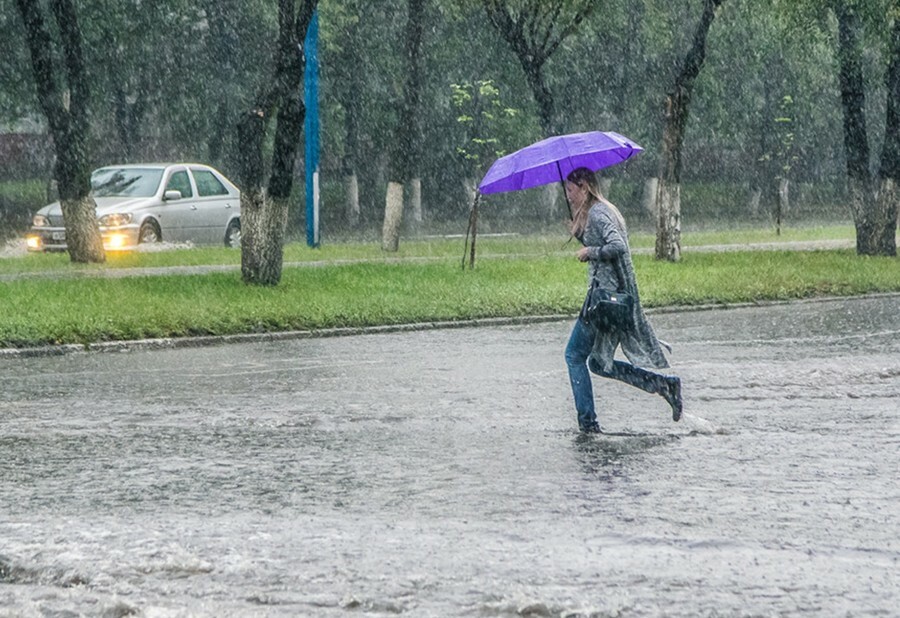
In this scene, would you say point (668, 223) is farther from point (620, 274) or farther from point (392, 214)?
point (620, 274)

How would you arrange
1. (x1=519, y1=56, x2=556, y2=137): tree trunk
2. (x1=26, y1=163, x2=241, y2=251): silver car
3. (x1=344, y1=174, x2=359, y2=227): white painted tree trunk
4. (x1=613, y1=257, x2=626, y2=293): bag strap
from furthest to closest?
1. (x1=344, y1=174, x2=359, y2=227): white painted tree trunk
2. (x1=519, y1=56, x2=556, y2=137): tree trunk
3. (x1=26, y1=163, x2=241, y2=251): silver car
4. (x1=613, y1=257, x2=626, y2=293): bag strap

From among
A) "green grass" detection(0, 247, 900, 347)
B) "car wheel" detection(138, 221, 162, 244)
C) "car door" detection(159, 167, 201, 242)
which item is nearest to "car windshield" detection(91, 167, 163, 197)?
"car door" detection(159, 167, 201, 242)

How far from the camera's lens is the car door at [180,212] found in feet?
94.1

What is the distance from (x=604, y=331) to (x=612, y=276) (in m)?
0.38

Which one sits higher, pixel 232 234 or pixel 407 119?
pixel 407 119

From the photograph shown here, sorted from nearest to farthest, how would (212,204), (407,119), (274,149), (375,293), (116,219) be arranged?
(375,293)
(274,149)
(116,219)
(407,119)
(212,204)

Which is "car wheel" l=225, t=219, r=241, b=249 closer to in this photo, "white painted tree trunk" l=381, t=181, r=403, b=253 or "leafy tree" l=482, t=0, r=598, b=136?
"white painted tree trunk" l=381, t=181, r=403, b=253

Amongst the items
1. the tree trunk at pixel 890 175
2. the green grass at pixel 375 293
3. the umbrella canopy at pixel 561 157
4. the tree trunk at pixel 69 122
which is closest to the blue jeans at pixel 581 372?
the umbrella canopy at pixel 561 157

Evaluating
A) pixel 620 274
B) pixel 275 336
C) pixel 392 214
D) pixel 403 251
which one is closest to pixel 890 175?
pixel 392 214

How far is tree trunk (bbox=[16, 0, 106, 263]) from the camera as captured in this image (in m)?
22.9

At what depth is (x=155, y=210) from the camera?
28.4m

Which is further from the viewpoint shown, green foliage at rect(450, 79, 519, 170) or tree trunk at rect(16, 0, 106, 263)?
green foliage at rect(450, 79, 519, 170)

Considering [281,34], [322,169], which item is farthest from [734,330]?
[322,169]

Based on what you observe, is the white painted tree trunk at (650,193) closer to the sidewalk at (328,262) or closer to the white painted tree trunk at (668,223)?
the sidewalk at (328,262)
